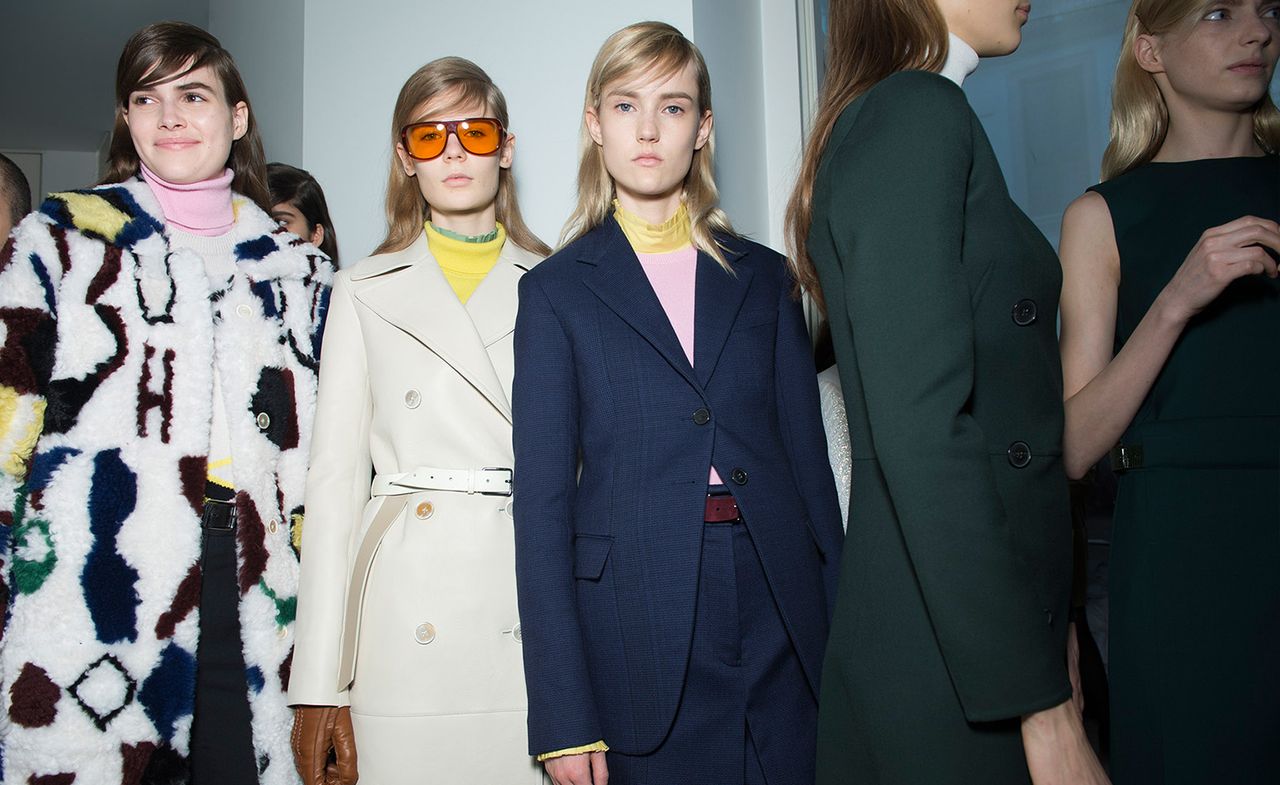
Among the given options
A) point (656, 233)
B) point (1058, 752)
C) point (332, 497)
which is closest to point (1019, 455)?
point (1058, 752)

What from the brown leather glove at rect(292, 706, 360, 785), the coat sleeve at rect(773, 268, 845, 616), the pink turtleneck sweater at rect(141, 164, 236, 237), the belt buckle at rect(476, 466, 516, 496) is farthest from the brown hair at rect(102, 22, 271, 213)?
the coat sleeve at rect(773, 268, 845, 616)

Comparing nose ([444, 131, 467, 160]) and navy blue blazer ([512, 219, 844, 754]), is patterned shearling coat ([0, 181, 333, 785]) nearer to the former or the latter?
nose ([444, 131, 467, 160])

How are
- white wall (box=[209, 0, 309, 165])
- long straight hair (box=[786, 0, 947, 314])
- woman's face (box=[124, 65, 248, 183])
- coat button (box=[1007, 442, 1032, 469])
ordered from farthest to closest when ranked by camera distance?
white wall (box=[209, 0, 309, 165])
woman's face (box=[124, 65, 248, 183])
long straight hair (box=[786, 0, 947, 314])
coat button (box=[1007, 442, 1032, 469])

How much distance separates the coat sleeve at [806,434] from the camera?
5.59 ft

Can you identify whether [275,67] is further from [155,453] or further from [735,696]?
[735,696]

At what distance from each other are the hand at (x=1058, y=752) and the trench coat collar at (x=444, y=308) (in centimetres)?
117

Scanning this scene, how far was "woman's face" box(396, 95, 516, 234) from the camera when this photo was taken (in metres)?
2.07

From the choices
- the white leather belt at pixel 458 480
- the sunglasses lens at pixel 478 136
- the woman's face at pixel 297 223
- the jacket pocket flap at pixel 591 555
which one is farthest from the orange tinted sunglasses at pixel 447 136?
the jacket pocket flap at pixel 591 555

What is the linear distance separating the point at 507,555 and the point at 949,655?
100cm

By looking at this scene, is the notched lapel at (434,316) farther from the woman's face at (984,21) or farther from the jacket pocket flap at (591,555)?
the woman's face at (984,21)

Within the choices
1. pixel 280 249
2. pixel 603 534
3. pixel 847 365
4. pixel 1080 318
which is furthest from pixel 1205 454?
pixel 280 249

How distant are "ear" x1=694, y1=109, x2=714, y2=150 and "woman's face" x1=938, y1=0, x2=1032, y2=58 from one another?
65 centimetres

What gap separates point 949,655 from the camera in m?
1.08

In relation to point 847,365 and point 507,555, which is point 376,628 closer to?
point 507,555
